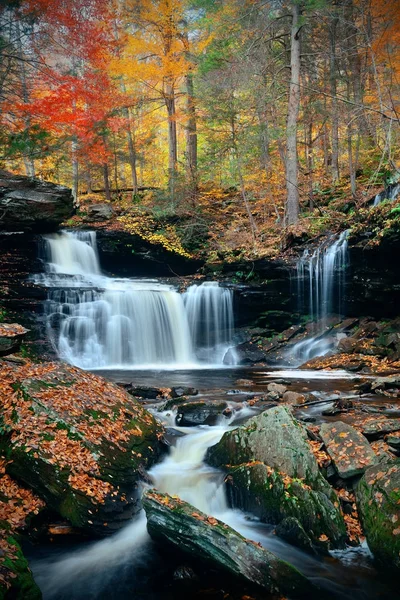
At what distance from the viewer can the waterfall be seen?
1474 centimetres

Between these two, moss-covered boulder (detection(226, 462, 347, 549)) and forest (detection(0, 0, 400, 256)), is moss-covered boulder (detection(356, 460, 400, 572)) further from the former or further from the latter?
forest (detection(0, 0, 400, 256))

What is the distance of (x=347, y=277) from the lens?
1427 centimetres

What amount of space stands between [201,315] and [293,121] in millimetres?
8137

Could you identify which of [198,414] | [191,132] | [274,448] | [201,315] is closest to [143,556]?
[274,448]

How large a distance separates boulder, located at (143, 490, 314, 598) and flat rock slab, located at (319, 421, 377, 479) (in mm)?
1560

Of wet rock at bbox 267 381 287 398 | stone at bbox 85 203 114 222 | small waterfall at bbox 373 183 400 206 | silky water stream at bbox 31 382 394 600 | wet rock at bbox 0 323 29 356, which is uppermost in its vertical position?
stone at bbox 85 203 114 222

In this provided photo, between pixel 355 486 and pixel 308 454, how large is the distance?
0.66 m

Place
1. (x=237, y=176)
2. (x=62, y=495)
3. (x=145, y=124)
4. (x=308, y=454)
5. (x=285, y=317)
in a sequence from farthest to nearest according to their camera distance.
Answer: (x=145, y=124) → (x=237, y=176) → (x=285, y=317) → (x=308, y=454) → (x=62, y=495)

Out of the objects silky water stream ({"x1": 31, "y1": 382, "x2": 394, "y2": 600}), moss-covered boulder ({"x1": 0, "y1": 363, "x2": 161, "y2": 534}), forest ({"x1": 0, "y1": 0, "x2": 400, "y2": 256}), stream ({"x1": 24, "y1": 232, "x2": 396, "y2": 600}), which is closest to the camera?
silky water stream ({"x1": 31, "y1": 382, "x2": 394, "y2": 600})

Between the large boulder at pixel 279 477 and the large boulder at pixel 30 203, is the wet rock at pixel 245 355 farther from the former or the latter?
the large boulder at pixel 30 203

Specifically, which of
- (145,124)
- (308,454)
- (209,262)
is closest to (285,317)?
(209,262)

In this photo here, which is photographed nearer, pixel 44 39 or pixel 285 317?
pixel 44 39

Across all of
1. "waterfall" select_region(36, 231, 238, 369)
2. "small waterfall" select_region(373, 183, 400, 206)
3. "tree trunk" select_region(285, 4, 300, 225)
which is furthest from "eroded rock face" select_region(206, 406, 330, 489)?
"tree trunk" select_region(285, 4, 300, 225)

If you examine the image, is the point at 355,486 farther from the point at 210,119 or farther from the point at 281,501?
the point at 210,119
